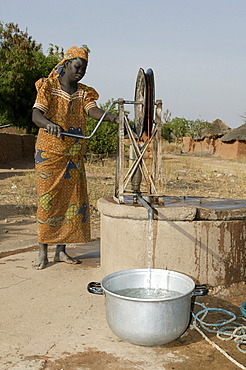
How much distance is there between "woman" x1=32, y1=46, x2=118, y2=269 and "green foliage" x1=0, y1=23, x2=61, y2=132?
1243 cm

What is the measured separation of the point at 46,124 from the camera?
3.13m

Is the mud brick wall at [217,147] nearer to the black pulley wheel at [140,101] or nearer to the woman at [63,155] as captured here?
the woman at [63,155]

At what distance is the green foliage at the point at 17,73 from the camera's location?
49.4ft

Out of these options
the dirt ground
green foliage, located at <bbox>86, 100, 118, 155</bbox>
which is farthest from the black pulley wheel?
green foliage, located at <bbox>86, 100, 118, 155</bbox>

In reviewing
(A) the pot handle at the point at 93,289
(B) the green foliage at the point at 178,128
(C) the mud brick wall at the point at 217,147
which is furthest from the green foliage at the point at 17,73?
(B) the green foliage at the point at 178,128

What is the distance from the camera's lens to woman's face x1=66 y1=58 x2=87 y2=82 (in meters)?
3.30

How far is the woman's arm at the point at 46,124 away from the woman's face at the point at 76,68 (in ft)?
1.31

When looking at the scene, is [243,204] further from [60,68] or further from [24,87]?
[24,87]

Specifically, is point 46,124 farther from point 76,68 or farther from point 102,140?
point 102,140

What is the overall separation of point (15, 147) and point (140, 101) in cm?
1188

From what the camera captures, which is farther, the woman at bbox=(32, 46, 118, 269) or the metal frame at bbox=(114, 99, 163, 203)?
the woman at bbox=(32, 46, 118, 269)

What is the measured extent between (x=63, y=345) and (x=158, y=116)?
1.80 metres

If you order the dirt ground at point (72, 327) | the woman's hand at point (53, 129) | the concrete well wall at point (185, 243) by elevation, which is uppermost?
the woman's hand at point (53, 129)

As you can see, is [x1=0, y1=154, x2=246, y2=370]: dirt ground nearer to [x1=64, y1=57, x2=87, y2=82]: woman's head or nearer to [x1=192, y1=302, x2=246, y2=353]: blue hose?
[x1=192, y1=302, x2=246, y2=353]: blue hose
